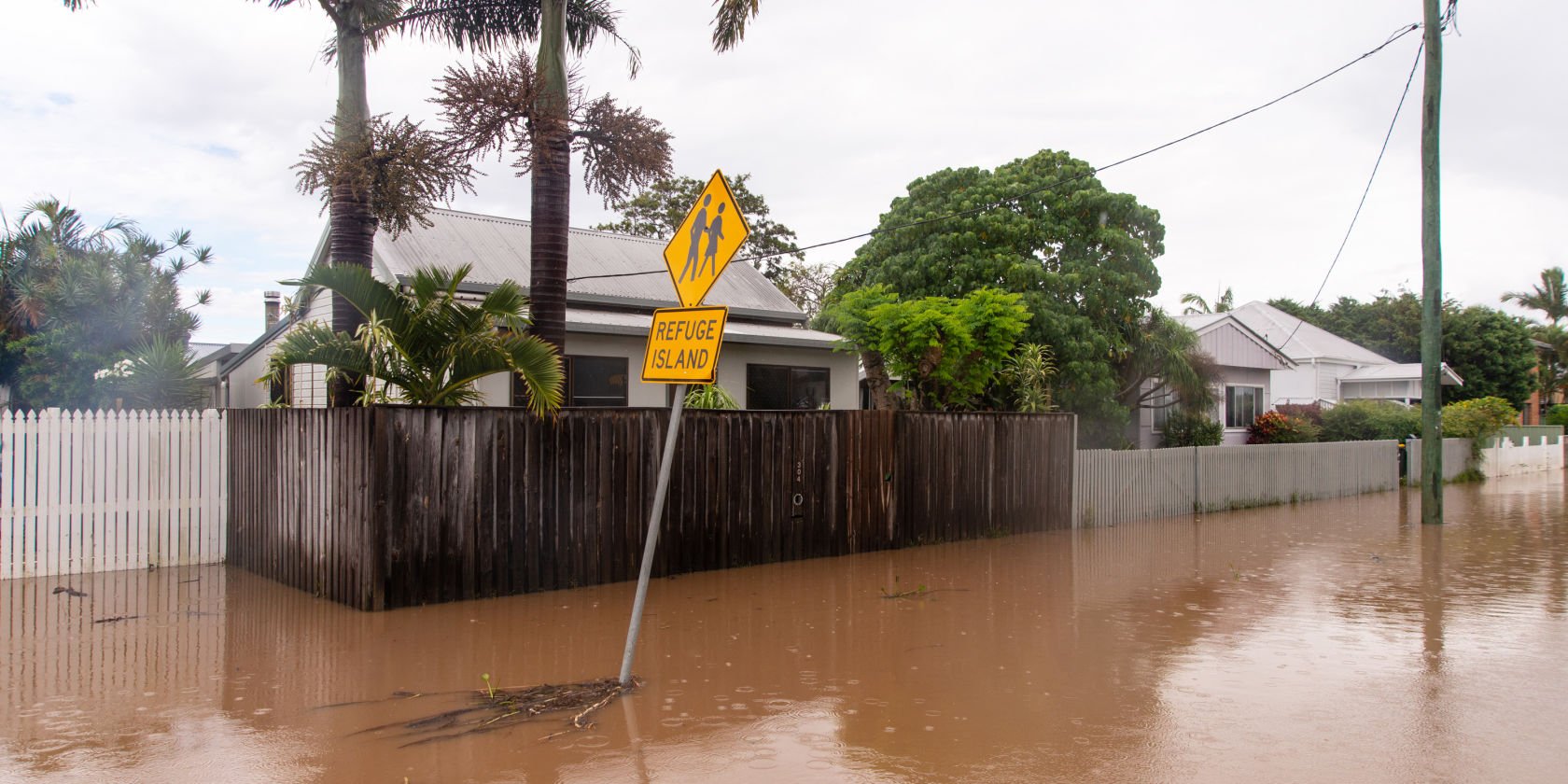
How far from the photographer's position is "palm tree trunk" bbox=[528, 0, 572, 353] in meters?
11.5

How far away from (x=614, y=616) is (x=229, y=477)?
5450mm

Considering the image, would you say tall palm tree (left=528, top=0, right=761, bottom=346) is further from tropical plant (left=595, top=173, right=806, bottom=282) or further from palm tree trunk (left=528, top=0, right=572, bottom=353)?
tropical plant (left=595, top=173, right=806, bottom=282)

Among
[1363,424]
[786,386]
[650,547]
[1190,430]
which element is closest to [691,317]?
[650,547]

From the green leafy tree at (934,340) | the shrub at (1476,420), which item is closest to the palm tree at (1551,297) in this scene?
Answer: the shrub at (1476,420)

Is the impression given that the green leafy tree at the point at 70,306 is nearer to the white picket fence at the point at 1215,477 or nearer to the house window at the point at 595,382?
the house window at the point at 595,382

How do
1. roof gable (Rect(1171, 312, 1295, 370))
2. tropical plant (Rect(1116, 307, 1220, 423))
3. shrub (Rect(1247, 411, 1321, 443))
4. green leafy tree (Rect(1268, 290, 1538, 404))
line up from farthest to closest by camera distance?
green leafy tree (Rect(1268, 290, 1538, 404))
roof gable (Rect(1171, 312, 1295, 370))
shrub (Rect(1247, 411, 1321, 443))
tropical plant (Rect(1116, 307, 1220, 423))

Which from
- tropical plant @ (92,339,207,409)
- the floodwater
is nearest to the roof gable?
the floodwater

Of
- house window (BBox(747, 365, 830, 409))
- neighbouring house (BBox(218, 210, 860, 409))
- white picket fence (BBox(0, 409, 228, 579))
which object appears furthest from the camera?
house window (BBox(747, 365, 830, 409))

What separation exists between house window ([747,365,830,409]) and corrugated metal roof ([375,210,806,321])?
1.30 m

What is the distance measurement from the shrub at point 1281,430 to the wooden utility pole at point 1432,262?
880 centimetres

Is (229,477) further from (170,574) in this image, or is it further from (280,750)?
(280,750)

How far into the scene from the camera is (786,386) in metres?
18.7

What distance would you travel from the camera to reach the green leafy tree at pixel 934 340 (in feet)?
53.0

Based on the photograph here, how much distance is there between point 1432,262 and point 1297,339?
22.1 metres
